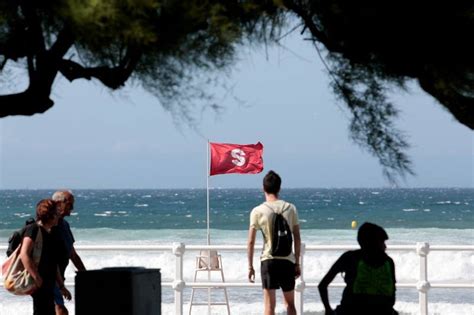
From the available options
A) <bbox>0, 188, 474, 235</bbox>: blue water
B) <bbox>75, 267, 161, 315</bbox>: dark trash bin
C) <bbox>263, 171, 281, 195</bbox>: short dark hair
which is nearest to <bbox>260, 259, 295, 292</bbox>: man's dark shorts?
<bbox>263, 171, 281, 195</bbox>: short dark hair

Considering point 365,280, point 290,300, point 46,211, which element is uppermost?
point 46,211

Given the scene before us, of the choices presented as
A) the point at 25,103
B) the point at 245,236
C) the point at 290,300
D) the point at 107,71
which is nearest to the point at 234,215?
the point at 245,236

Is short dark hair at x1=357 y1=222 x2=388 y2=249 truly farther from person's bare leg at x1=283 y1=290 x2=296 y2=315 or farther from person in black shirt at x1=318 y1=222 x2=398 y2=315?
person's bare leg at x1=283 y1=290 x2=296 y2=315

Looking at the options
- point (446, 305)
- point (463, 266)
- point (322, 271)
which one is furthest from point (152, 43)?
point (463, 266)

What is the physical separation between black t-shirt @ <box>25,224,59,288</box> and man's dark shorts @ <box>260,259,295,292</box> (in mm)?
1905

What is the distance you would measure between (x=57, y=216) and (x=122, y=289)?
811mm

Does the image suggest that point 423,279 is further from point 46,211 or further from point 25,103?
point 25,103

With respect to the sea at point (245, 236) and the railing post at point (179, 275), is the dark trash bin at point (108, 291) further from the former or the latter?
the railing post at point (179, 275)

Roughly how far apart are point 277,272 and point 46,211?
2236 millimetres

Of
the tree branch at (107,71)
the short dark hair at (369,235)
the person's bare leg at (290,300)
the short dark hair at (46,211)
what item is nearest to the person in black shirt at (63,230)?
the short dark hair at (46,211)

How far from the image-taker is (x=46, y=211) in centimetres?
954

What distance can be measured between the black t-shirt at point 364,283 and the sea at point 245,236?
5717 mm

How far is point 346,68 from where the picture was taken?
25.9ft

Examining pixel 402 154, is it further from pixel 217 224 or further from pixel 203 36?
pixel 217 224
